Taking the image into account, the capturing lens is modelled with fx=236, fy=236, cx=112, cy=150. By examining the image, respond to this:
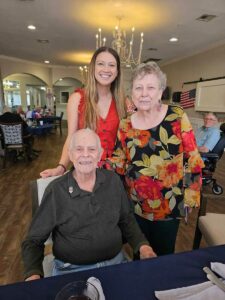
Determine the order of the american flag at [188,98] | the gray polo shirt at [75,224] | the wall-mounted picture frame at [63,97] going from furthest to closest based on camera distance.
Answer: the wall-mounted picture frame at [63,97] < the american flag at [188,98] < the gray polo shirt at [75,224]

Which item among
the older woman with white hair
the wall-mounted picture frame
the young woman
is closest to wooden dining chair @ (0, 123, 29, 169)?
the young woman

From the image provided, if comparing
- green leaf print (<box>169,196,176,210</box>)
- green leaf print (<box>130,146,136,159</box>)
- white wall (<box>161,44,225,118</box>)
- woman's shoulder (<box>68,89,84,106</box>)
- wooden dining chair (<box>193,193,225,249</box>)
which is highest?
white wall (<box>161,44,225,118</box>)

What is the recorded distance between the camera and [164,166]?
4.12ft

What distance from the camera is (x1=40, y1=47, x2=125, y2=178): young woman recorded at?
144cm

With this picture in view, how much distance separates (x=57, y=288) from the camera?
2.45ft

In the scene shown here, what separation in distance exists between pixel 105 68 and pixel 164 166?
27.3 inches

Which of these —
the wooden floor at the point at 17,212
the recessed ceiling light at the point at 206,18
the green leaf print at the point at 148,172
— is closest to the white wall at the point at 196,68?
the recessed ceiling light at the point at 206,18

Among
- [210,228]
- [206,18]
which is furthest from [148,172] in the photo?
[206,18]

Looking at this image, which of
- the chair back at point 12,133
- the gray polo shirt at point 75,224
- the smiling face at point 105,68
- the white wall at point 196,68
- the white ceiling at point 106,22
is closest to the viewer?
the gray polo shirt at point 75,224

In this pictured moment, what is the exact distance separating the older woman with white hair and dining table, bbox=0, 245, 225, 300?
0.40 meters

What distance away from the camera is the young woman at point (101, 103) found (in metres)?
1.44

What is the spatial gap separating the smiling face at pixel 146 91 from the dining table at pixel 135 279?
73 centimetres

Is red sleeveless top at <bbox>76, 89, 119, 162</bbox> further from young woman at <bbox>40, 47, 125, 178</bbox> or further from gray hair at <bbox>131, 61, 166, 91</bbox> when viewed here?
gray hair at <bbox>131, 61, 166, 91</bbox>

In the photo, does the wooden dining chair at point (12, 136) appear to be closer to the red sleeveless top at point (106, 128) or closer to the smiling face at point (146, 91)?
the red sleeveless top at point (106, 128)
